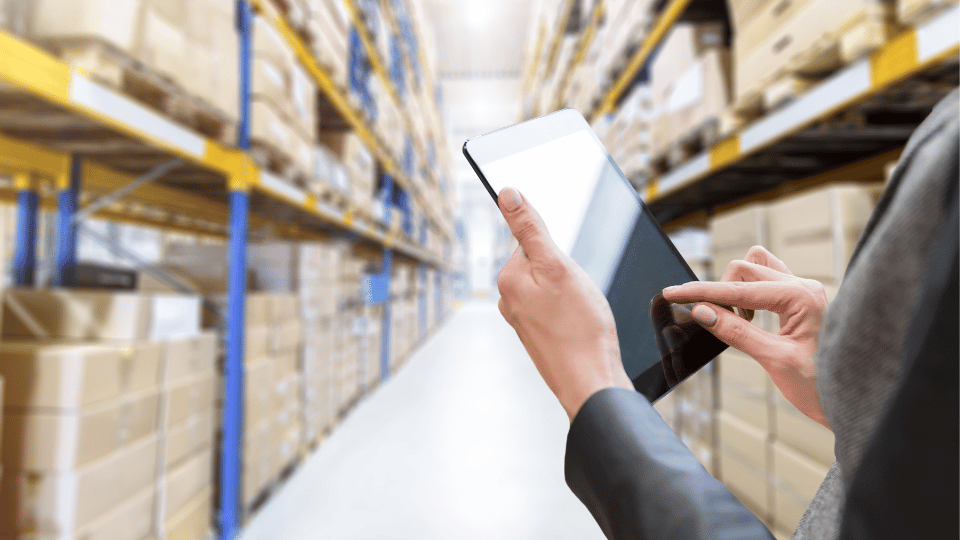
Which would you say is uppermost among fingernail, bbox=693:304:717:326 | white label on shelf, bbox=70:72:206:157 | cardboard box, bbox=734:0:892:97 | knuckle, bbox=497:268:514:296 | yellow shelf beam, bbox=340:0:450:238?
yellow shelf beam, bbox=340:0:450:238

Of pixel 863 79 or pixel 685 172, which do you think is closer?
pixel 863 79

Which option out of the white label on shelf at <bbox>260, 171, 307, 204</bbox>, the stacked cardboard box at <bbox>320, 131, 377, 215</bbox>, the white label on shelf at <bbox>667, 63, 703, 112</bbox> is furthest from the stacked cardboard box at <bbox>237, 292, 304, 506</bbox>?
the white label on shelf at <bbox>667, 63, 703, 112</bbox>

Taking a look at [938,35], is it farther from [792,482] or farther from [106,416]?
[106,416]

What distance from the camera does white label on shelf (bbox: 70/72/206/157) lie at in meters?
0.99

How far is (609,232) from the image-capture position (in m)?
0.56

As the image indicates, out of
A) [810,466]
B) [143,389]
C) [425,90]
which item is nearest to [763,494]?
[810,466]

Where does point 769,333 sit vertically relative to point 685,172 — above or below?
below

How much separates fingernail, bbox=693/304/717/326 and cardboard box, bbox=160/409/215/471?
151 centimetres

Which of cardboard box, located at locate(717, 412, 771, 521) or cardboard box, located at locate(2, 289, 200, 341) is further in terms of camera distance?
cardboard box, located at locate(717, 412, 771, 521)

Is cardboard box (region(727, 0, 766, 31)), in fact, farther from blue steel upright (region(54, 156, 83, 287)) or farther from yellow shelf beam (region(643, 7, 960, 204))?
blue steel upright (region(54, 156, 83, 287))

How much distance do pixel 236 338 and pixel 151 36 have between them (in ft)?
3.26

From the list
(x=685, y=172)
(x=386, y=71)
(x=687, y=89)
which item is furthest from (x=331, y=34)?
(x=685, y=172)

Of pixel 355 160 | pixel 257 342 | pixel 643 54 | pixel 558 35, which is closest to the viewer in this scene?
pixel 257 342

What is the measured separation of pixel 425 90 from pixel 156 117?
589cm
